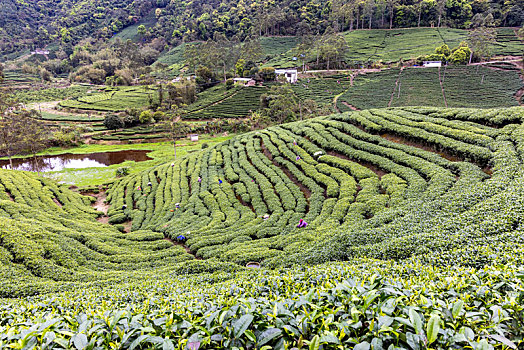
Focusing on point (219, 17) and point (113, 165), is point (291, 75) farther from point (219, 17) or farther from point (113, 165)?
point (219, 17)

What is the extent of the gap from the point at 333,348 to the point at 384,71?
62.8 meters

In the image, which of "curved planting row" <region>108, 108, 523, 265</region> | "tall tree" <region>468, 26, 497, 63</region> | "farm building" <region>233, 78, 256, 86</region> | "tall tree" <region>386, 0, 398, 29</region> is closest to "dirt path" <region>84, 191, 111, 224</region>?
"curved planting row" <region>108, 108, 523, 265</region>

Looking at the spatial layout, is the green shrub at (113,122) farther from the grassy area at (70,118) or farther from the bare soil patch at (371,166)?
the bare soil patch at (371,166)

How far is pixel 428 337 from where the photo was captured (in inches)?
89.6

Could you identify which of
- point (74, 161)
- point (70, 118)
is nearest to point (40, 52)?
point (70, 118)

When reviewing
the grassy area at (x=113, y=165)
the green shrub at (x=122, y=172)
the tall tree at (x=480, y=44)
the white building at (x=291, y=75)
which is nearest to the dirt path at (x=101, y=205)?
the grassy area at (x=113, y=165)

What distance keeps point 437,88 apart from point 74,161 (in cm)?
5978

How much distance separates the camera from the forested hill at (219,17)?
7319 cm

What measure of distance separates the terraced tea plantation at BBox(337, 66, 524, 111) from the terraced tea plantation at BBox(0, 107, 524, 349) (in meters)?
27.1

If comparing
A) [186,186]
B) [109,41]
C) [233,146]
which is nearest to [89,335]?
[186,186]

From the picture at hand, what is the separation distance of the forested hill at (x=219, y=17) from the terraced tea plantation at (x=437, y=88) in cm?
3001

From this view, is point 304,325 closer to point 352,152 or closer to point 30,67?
point 352,152

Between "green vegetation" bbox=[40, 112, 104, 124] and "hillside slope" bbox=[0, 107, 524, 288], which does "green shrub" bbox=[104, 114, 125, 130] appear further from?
"hillside slope" bbox=[0, 107, 524, 288]

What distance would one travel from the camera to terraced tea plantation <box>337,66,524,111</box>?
A: 39.7m
